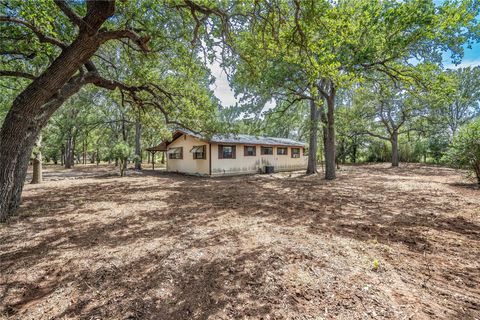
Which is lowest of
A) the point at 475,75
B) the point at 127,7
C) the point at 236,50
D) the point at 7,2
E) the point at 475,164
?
the point at 475,164

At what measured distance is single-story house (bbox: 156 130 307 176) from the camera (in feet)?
44.8

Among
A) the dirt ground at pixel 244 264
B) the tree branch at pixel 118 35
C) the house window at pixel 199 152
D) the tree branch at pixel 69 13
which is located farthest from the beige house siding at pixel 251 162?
the tree branch at pixel 69 13

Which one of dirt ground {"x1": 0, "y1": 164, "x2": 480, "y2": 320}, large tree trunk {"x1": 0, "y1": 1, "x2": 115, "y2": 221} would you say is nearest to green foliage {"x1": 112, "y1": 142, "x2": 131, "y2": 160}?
dirt ground {"x1": 0, "y1": 164, "x2": 480, "y2": 320}

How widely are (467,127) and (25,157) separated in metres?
15.2

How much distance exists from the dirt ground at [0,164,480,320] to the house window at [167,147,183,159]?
10904 mm

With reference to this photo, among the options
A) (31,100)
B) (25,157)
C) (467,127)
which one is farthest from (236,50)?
(467,127)

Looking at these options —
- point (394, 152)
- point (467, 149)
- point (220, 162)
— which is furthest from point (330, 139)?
point (394, 152)

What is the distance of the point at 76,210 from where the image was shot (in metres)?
5.62

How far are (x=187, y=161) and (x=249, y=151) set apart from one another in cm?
482

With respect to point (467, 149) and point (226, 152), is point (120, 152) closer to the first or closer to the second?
point (226, 152)

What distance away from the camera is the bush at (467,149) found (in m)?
8.02

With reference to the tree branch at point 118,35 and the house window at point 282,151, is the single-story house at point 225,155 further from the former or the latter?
the tree branch at point 118,35

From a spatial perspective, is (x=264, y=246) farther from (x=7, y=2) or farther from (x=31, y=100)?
(x=7, y=2)

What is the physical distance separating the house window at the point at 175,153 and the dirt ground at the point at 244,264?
429 inches
